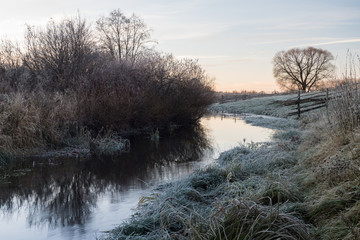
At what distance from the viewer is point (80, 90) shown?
15.6m

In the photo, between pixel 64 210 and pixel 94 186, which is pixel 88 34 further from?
pixel 64 210

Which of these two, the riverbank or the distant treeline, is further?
the distant treeline

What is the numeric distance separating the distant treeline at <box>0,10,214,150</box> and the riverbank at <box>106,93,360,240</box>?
19.7 feet

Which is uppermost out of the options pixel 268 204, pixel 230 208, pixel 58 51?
pixel 58 51

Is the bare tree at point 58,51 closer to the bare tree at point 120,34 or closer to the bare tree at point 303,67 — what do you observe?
the bare tree at point 120,34

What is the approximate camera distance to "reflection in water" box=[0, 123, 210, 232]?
6.64m

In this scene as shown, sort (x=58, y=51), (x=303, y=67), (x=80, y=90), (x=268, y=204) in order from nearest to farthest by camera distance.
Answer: (x=268, y=204) → (x=80, y=90) → (x=58, y=51) → (x=303, y=67)

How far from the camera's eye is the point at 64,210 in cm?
676

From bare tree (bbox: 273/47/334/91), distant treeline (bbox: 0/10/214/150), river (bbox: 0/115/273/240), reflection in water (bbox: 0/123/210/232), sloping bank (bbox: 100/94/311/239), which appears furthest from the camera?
bare tree (bbox: 273/47/334/91)

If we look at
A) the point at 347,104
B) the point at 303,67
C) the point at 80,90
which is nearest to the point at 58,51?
the point at 80,90

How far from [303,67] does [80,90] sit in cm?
4673

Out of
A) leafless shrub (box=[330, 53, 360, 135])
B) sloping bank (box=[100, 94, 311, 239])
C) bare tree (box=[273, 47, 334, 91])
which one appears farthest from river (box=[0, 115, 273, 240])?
bare tree (box=[273, 47, 334, 91])

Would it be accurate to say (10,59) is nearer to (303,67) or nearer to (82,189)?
(82,189)

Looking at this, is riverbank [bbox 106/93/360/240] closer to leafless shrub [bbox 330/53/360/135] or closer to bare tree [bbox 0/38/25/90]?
leafless shrub [bbox 330/53/360/135]
